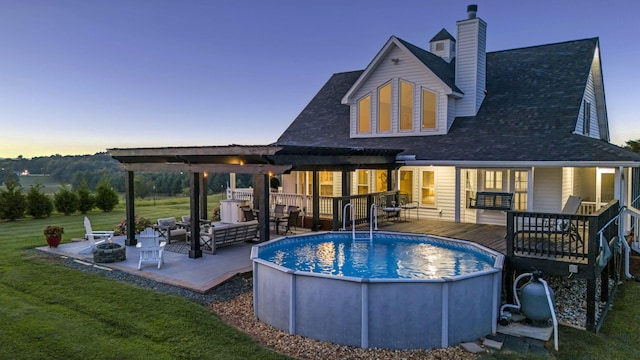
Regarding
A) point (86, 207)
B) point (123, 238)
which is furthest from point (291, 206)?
point (86, 207)

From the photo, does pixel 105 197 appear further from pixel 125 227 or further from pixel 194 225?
pixel 194 225

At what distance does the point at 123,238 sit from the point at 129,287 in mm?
6292

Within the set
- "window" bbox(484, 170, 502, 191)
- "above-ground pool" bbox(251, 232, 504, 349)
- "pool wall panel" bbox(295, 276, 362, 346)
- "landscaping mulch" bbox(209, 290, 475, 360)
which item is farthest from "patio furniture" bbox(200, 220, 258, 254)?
"window" bbox(484, 170, 502, 191)

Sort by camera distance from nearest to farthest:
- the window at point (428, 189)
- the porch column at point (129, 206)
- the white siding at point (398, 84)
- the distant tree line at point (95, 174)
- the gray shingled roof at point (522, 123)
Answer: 1. the gray shingled roof at point (522, 123)
2. the porch column at point (129, 206)
3. the white siding at point (398, 84)
4. the window at point (428, 189)
5. the distant tree line at point (95, 174)

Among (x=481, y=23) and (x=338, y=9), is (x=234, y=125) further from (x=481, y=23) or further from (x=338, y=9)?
(x=481, y=23)

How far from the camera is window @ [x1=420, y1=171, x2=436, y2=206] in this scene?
588 inches

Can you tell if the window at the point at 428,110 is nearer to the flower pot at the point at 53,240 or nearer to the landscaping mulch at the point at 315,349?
the landscaping mulch at the point at 315,349

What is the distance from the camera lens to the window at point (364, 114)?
630 inches

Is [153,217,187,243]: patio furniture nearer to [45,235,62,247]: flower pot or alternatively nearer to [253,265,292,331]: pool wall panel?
[45,235,62,247]: flower pot

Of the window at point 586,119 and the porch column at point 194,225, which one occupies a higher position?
the window at point 586,119

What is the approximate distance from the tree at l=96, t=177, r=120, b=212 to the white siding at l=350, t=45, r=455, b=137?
16890 millimetres

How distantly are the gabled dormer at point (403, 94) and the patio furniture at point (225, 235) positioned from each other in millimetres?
6439

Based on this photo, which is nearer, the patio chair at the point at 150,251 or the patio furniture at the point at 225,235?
the patio chair at the point at 150,251

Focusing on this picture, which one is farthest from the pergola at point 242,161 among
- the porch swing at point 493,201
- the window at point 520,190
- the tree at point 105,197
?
the tree at point 105,197
